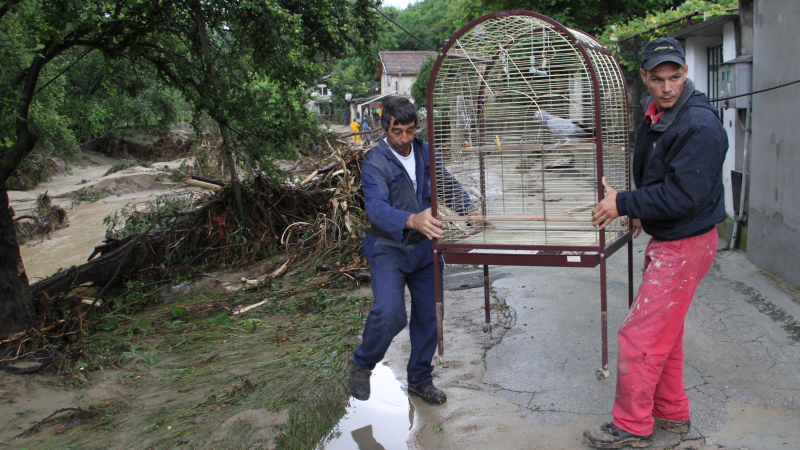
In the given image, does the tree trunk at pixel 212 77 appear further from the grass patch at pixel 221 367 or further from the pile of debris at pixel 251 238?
the grass patch at pixel 221 367

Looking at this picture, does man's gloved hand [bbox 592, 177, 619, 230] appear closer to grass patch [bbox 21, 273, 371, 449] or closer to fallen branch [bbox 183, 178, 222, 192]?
grass patch [bbox 21, 273, 371, 449]

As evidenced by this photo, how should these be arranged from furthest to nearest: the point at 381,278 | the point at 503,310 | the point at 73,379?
the point at 503,310, the point at 73,379, the point at 381,278

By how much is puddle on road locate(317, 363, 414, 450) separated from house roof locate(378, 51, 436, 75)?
46.2 m

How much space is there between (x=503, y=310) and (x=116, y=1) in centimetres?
456

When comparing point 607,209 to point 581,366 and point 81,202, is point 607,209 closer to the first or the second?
point 581,366

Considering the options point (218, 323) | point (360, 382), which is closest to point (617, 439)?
point (360, 382)

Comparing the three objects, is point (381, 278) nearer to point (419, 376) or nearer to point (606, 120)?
point (419, 376)

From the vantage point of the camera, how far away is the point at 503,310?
5.05 m

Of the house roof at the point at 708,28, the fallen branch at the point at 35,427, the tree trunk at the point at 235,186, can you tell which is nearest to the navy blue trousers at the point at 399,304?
the fallen branch at the point at 35,427

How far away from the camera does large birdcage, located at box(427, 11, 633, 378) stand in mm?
3207

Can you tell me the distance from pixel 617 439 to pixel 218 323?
379cm

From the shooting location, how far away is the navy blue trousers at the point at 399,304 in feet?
10.8

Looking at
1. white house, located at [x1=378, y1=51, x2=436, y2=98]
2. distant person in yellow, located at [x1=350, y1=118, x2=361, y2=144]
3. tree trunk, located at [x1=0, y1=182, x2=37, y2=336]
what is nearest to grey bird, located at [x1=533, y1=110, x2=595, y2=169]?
tree trunk, located at [x1=0, y1=182, x2=37, y2=336]

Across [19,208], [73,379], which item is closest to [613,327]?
[73,379]
